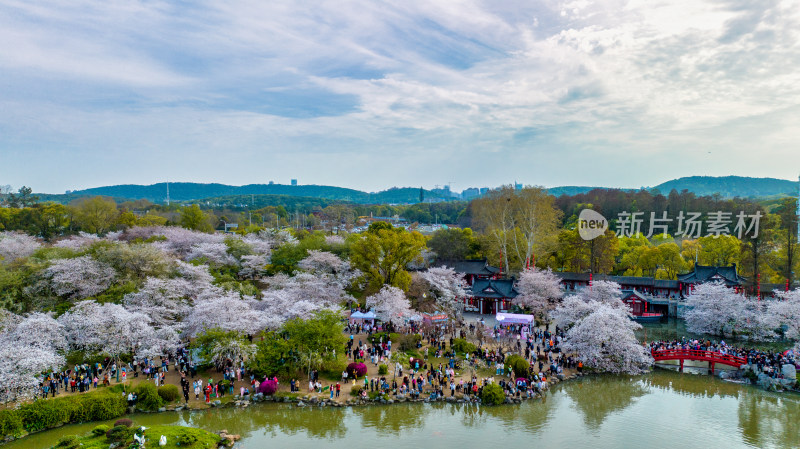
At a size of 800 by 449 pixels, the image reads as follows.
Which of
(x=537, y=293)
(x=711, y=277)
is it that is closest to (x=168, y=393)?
(x=537, y=293)

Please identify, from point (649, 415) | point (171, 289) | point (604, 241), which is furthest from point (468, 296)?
point (171, 289)

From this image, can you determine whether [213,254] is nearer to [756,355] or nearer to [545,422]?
[545,422]

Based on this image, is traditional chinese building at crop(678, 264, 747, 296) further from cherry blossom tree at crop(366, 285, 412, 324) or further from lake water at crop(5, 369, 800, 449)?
cherry blossom tree at crop(366, 285, 412, 324)

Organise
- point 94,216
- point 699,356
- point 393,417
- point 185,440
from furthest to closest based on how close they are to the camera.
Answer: point 94,216 → point 699,356 → point 393,417 → point 185,440

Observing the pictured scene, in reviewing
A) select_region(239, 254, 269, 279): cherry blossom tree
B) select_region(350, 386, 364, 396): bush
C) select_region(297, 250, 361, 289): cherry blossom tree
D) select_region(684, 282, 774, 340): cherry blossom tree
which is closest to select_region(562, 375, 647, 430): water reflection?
select_region(350, 386, 364, 396): bush

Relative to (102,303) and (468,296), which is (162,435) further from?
(468,296)

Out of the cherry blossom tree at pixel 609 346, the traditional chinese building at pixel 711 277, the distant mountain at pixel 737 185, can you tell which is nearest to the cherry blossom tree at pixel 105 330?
the cherry blossom tree at pixel 609 346

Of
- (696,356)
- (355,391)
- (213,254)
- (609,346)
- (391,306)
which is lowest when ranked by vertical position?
(355,391)
